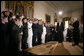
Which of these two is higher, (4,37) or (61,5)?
(61,5)

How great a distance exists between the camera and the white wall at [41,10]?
3182mm

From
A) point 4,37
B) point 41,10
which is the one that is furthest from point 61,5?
point 4,37

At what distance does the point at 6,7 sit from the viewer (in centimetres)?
180

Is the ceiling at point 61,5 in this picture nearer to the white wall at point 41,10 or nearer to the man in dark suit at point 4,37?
the white wall at point 41,10

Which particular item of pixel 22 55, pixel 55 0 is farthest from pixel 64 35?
pixel 55 0

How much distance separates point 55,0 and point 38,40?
6.51 ft

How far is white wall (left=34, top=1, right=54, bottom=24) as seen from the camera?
3182 millimetres

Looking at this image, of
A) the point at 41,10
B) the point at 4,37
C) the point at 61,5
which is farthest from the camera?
the point at 41,10

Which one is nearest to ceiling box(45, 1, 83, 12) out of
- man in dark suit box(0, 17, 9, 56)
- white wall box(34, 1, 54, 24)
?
white wall box(34, 1, 54, 24)

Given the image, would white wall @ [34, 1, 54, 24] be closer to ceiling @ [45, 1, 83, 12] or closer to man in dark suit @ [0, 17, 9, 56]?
ceiling @ [45, 1, 83, 12]

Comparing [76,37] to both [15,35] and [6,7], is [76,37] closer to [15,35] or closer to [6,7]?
[15,35]

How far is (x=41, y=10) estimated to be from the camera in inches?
138

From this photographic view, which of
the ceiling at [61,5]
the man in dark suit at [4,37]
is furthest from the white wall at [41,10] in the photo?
the man in dark suit at [4,37]

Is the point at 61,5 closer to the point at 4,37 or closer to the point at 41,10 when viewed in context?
the point at 41,10
